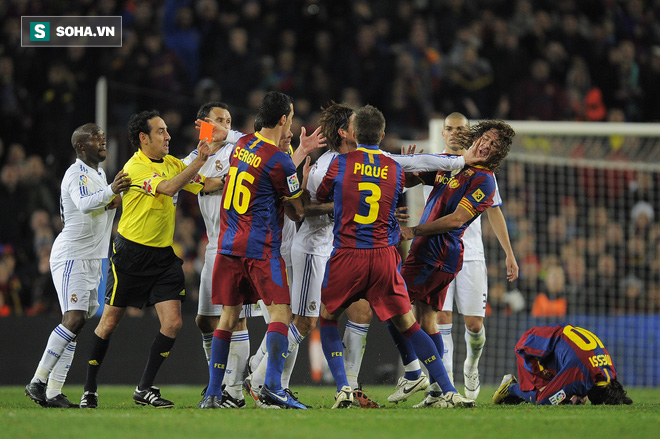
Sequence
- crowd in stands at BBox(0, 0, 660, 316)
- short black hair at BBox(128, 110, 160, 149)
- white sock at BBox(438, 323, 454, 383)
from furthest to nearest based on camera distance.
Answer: crowd in stands at BBox(0, 0, 660, 316) → white sock at BBox(438, 323, 454, 383) → short black hair at BBox(128, 110, 160, 149)

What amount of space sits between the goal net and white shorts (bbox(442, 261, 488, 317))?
2.86m

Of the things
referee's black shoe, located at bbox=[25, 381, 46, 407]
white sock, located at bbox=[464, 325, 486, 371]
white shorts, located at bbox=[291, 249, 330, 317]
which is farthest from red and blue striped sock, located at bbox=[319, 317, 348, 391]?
referee's black shoe, located at bbox=[25, 381, 46, 407]

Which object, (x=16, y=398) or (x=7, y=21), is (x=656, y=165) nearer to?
(x=16, y=398)

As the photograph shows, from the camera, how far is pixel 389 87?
1466 cm

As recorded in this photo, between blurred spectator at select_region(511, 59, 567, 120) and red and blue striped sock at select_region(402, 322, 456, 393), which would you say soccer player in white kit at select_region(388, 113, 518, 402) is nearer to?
red and blue striped sock at select_region(402, 322, 456, 393)

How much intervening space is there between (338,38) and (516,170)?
4.32 meters

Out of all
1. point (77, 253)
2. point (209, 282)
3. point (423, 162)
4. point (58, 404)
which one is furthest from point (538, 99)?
point (58, 404)

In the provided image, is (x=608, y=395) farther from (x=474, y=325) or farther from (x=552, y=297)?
(x=552, y=297)

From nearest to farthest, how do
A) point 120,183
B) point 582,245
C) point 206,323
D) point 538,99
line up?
point 120,183
point 206,323
point 582,245
point 538,99

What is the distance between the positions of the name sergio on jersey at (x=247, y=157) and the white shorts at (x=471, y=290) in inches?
101

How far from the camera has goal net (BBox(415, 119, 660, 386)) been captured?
11203 millimetres

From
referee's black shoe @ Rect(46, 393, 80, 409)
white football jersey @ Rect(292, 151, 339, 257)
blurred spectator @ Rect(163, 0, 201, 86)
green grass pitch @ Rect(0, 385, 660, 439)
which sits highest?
blurred spectator @ Rect(163, 0, 201, 86)

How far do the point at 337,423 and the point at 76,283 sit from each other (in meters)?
2.75

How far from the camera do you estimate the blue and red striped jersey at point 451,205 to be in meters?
7.15
